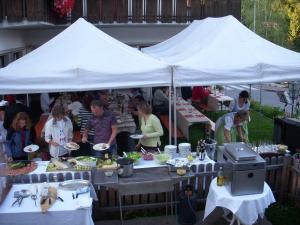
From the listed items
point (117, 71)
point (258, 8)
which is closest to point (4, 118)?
point (117, 71)

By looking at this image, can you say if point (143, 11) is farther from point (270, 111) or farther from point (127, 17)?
point (270, 111)

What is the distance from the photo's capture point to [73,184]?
5.02 meters

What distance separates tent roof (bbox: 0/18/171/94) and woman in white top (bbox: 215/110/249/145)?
134 cm

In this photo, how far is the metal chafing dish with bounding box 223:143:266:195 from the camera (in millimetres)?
4734

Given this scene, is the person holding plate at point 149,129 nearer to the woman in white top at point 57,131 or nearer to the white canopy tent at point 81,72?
the white canopy tent at point 81,72

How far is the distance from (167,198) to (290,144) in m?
3.50

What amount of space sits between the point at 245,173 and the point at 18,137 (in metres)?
4.01

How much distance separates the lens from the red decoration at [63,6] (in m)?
13.6

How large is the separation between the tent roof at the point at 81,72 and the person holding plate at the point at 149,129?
496 millimetres

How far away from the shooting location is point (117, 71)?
636 centimetres

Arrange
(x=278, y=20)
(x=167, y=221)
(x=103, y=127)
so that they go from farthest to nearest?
1. (x=278, y=20)
2. (x=103, y=127)
3. (x=167, y=221)

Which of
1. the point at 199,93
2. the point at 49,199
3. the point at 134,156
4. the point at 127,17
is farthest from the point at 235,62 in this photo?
the point at 127,17

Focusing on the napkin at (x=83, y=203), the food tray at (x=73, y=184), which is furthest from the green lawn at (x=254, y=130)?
the napkin at (x=83, y=203)

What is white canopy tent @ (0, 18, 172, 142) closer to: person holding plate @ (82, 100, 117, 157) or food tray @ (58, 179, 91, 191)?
person holding plate @ (82, 100, 117, 157)
